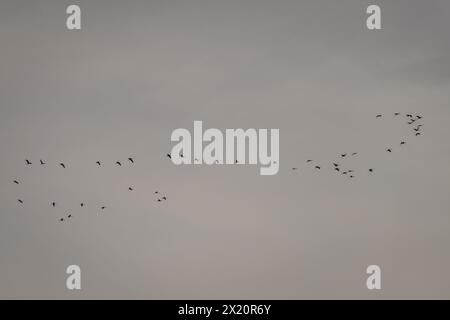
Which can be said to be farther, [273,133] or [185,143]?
[273,133]

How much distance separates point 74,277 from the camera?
172 ft
